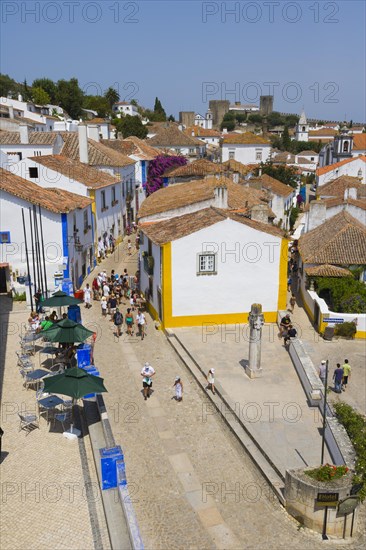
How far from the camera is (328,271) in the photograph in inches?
997

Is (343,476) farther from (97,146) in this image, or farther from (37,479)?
(97,146)

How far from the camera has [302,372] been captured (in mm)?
18406

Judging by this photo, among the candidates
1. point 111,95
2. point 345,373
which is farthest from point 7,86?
point 345,373

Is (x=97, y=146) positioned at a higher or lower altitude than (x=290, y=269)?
higher

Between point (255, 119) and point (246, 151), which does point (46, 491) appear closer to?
point (246, 151)

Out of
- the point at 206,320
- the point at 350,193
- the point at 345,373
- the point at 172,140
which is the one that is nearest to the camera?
the point at 345,373

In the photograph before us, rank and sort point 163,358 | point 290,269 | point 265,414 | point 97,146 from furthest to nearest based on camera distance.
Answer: point 97,146, point 290,269, point 163,358, point 265,414

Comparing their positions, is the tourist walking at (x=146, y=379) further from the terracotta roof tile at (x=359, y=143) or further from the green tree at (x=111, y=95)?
the green tree at (x=111, y=95)

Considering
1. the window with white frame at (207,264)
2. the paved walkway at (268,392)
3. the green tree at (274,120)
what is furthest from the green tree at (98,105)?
the paved walkway at (268,392)

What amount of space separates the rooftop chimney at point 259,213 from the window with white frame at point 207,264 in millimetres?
4936

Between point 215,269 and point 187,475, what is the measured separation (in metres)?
11.3

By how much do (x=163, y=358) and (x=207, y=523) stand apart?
938 cm

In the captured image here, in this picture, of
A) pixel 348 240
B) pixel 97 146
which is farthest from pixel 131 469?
pixel 97 146

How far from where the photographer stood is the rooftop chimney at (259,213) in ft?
86.8
